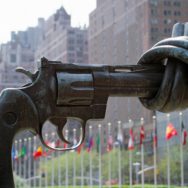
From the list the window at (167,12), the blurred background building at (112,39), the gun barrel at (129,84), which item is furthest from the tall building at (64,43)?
the gun barrel at (129,84)

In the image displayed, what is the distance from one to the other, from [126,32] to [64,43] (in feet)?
32.9

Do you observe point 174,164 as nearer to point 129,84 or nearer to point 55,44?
point 55,44

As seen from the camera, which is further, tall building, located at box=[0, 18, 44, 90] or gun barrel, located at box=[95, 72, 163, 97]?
tall building, located at box=[0, 18, 44, 90]

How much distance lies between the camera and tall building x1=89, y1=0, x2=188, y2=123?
1754 inches

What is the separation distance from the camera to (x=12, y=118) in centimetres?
383

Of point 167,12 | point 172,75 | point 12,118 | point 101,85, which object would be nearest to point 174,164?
point 167,12

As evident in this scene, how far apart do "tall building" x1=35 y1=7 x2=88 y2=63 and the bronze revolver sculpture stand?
2228 inches

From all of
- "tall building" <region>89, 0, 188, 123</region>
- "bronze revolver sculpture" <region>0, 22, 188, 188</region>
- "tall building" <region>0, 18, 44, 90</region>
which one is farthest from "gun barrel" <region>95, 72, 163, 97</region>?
"tall building" <region>89, 0, 188, 123</region>

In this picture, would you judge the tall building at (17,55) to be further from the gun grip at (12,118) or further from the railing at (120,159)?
the railing at (120,159)

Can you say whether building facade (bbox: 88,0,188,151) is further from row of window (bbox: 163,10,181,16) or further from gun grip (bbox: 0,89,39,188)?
gun grip (bbox: 0,89,39,188)

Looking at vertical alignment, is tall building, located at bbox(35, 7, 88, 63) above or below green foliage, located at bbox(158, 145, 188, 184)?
above

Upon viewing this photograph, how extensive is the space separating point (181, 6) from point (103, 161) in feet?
78.1

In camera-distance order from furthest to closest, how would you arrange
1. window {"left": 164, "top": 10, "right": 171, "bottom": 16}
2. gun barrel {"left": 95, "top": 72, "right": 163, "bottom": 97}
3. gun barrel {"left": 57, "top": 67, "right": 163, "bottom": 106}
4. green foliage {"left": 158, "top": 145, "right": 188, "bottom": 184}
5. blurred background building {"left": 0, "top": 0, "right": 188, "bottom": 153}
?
green foliage {"left": 158, "top": 145, "right": 188, "bottom": 184}
blurred background building {"left": 0, "top": 0, "right": 188, "bottom": 153}
window {"left": 164, "top": 10, "right": 171, "bottom": 16}
gun barrel {"left": 95, "top": 72, "right": 163, "bottom": 97}
gun barrel {"left": 57, "top": 67, "right": 163, "bottom": 106}

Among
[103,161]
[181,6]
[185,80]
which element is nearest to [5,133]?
[185,80]
